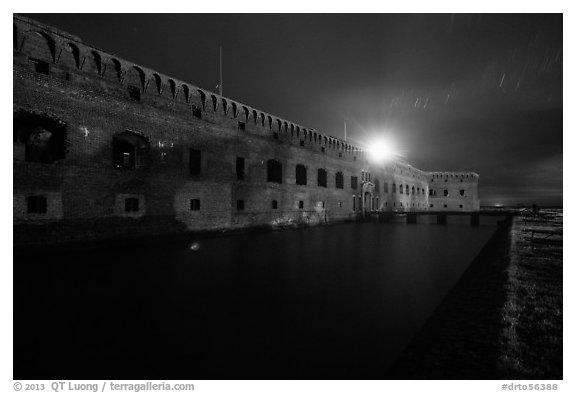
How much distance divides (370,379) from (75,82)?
1282 centimetres

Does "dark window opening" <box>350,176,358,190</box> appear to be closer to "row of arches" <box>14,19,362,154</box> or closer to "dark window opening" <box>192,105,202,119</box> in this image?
"row of arches" <box>14,19,362,154</box>

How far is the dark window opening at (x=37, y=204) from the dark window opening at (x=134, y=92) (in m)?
5.23

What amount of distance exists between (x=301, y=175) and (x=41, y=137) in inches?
582

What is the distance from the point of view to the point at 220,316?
13.6 feet

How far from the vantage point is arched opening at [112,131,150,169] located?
11.7m

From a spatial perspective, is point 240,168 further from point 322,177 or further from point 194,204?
point 322,177

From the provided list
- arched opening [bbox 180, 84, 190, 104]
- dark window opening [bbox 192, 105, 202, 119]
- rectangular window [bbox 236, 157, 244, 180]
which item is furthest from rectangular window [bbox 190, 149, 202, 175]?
rectangular window [bbox 236, 157, 244, 180]

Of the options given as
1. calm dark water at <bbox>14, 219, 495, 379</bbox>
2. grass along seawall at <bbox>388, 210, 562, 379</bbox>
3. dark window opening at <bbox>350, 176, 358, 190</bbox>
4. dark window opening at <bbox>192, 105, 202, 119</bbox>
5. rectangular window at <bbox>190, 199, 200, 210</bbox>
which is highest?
dark window opening at <bbox>192, 105, 202, 119</bbox>

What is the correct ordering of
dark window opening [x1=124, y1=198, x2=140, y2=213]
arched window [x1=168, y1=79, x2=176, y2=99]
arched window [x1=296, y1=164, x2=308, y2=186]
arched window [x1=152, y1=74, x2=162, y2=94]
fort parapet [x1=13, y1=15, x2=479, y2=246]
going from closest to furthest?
fort parapet [x1=13, y1=15, x2=479, y2=246]
dark window opening [x1=124, y1=198, x2=140, y2=213]
arched window [x1=152, y1=74, x2=162, y2=94]
arched window [x1=168, y1=79, x2=176, y2=99]
arched window [x1=296, y1=164, x2=308, y2=186]

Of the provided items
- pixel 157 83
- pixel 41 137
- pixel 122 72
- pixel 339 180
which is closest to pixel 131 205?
pixel 41 137

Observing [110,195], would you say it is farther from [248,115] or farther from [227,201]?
[248,115]

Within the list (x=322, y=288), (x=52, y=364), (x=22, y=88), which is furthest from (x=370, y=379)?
(x=22, y=88)

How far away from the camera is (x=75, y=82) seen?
33.4 feet

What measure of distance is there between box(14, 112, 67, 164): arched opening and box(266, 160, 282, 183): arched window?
11.0 m
